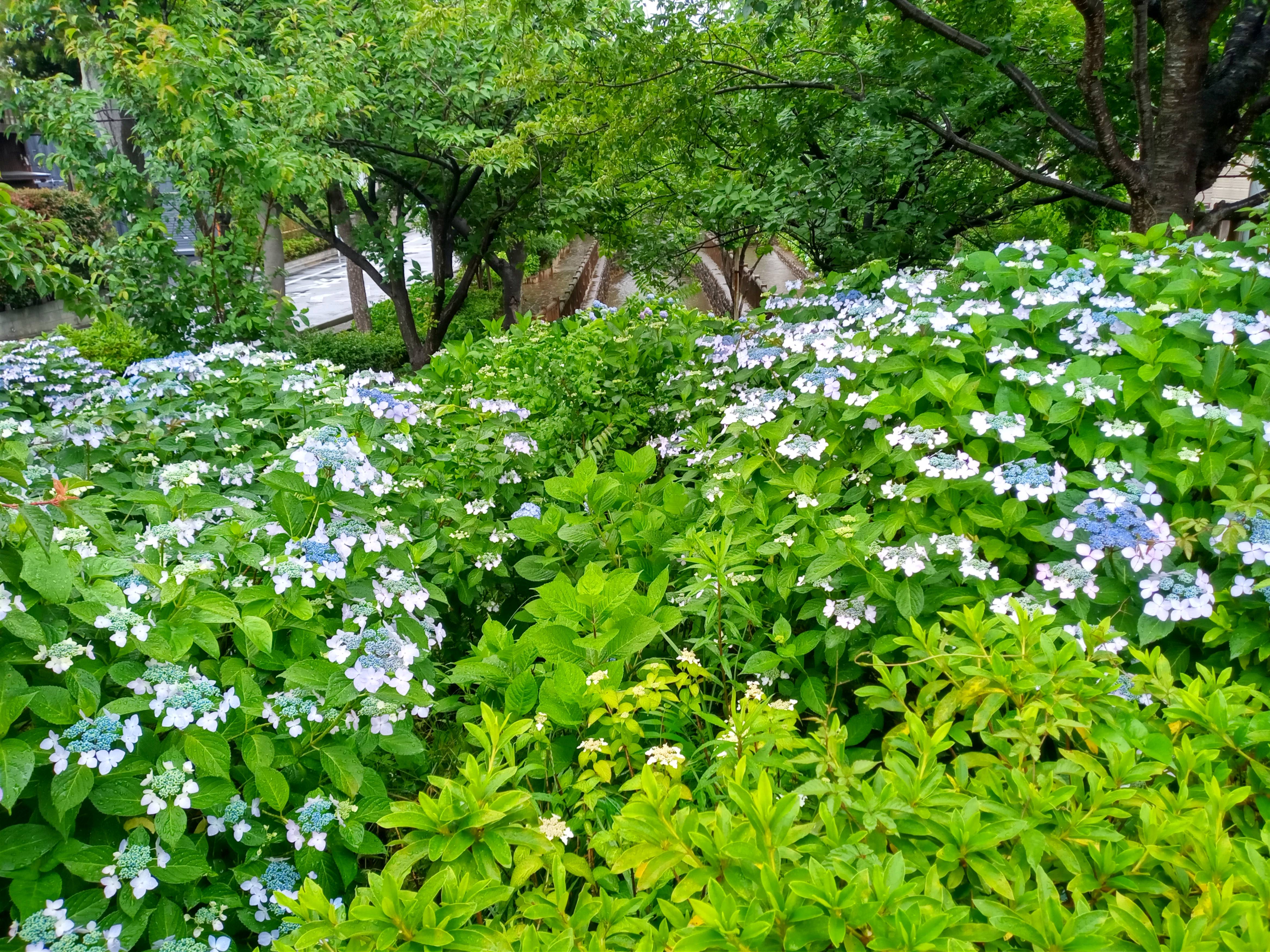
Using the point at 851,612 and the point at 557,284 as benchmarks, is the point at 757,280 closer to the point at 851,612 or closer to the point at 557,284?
the point at 557,284

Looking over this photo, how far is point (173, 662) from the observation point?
162 centimetres

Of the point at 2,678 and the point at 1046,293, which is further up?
the point at 1046,293

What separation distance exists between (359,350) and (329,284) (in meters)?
15.2

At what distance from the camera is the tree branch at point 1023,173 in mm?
4371

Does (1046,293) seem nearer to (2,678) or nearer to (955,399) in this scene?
(955,399)

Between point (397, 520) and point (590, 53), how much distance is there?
4306 mm

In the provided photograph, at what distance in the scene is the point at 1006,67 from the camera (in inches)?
171

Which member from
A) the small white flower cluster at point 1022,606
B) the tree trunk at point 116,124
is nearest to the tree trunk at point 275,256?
the tree trunk at point 116,124

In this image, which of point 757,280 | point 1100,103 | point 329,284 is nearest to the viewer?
point 1100,103

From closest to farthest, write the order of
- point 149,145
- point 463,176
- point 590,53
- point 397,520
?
point 397,520, point 590,53, point 149,145, point 463,176

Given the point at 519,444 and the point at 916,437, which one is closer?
the point at 916,437

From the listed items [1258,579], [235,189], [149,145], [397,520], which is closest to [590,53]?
[235,189]

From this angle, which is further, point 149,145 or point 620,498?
point 149,145

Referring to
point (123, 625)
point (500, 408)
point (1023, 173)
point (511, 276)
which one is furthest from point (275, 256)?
point (123, 625)
